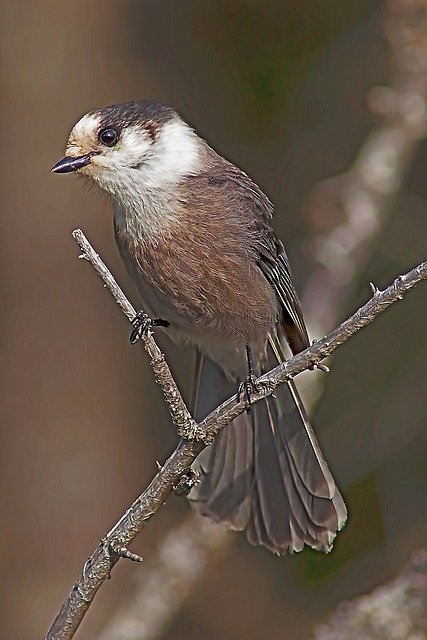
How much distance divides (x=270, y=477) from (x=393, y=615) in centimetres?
86

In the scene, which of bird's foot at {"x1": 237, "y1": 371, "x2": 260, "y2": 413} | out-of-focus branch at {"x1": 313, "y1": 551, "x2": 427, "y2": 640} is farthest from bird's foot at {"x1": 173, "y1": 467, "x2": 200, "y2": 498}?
out-of-focus branch at {"x1": 313, "y1": 551, "x2": 427, "y2": 640}

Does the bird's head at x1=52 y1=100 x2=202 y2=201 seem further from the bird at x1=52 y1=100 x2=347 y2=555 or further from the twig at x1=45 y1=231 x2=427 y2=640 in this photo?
the twig at x1=45 y1=231 x2=427 y2=640

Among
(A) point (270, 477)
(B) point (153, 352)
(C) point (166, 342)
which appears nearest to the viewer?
(B) point (153, 352)

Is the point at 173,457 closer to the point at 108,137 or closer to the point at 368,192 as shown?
the point at 108,137

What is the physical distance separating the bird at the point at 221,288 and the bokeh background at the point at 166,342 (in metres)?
0.74

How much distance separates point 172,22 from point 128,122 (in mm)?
2933

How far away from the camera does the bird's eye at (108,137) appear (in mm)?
3686

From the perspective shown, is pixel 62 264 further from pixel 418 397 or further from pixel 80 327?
pixel 418 397

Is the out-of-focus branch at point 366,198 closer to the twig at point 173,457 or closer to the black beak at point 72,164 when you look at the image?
the black beak at point 72,164

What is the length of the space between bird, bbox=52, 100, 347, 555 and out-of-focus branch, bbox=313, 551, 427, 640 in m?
0.48

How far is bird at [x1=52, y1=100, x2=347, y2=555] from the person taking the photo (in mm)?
3680

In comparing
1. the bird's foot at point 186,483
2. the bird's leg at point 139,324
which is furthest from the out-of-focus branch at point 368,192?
the bird's foot at point 186,483

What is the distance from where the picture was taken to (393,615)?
3.25 metres

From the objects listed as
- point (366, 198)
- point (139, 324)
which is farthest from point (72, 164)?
point (366, 198)
